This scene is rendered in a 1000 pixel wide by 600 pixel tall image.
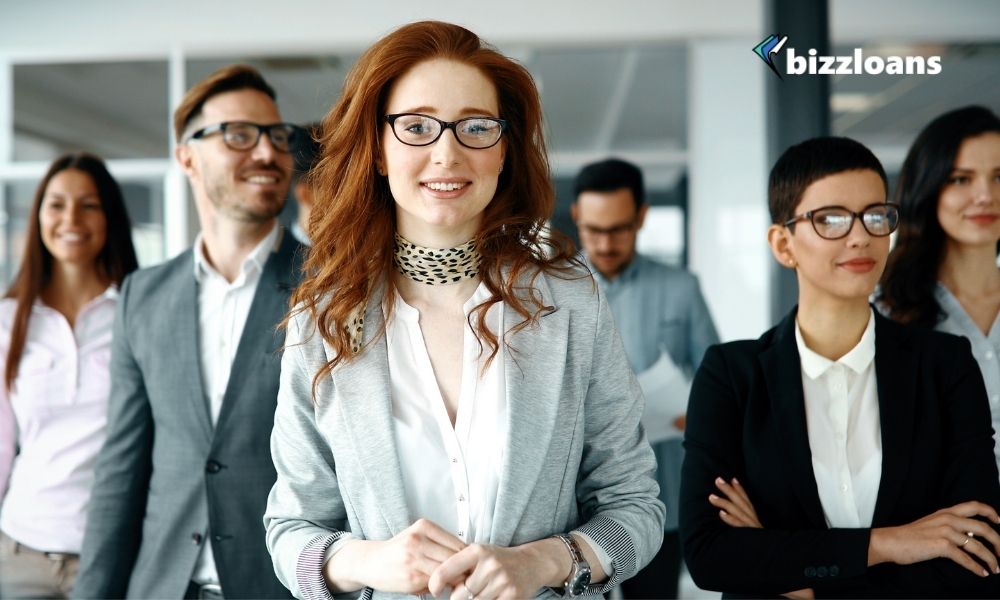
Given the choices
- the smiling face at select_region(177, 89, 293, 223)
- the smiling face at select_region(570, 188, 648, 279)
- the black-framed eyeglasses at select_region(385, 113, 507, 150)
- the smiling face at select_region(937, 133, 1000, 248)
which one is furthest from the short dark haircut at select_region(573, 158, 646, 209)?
the black-framed eyeglasses at select_region(385, 113, 507, 150)

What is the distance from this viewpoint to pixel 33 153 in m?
6.38

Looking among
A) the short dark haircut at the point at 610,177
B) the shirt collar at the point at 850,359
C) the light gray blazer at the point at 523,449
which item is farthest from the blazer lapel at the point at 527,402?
the short dark haircut at the point at 610,177

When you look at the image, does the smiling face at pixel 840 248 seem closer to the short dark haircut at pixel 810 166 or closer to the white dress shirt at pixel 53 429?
the short dark haircut at pixel 810 166

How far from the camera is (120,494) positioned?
2.46 meters

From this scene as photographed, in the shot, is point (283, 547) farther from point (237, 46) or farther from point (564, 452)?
point (237, 46)

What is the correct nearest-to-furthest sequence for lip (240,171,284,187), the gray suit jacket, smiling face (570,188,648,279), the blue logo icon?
the gray suit jacket
lip (240,171,284,187)
the blue logo icon
smiling face (570,188,648,279)

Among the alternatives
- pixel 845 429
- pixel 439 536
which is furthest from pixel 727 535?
pixel 439 536

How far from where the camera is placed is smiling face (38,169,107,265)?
314 centimetres

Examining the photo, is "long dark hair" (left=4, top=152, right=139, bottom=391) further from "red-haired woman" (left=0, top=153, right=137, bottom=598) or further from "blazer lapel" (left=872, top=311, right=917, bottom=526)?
"blazer lapel" (left=872, top=311, right=917, bottom=526)

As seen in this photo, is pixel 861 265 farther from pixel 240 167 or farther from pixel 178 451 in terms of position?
pixel 178 451

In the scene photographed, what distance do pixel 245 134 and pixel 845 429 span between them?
175cm

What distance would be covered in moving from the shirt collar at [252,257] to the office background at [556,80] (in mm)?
3749

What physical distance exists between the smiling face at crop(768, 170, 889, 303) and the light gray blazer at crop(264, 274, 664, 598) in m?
0.66

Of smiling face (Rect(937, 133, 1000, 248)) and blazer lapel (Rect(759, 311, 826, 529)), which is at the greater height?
smiling face (Rect(937, 133, 1000, 248))
